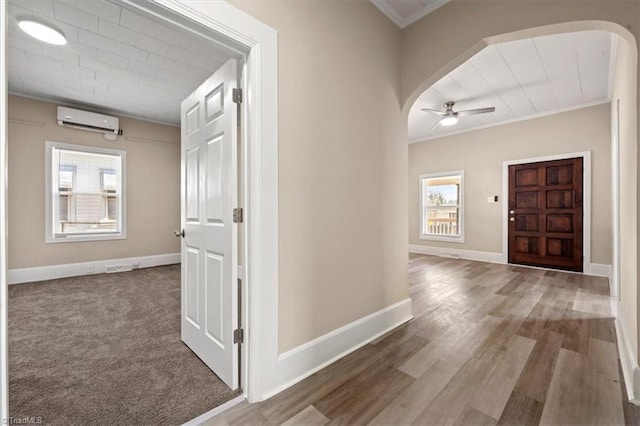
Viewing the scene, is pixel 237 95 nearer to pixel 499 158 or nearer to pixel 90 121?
pixel 90 121

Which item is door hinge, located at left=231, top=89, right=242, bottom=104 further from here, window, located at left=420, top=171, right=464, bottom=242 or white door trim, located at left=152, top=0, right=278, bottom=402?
→ window, located at left=420, top=171, right=464, bottom=242

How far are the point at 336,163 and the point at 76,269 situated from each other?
507cm

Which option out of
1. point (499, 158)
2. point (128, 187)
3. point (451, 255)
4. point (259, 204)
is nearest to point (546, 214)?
point (499, 158)

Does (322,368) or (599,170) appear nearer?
(322,368)

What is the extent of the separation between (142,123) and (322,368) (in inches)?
218

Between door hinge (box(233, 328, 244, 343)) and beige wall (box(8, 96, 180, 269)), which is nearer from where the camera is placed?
door hinge (box(233, 328, 244, 343))

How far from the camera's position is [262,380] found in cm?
155

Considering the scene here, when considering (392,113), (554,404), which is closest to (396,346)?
(554,404)

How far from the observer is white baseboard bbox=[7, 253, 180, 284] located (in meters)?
3.98

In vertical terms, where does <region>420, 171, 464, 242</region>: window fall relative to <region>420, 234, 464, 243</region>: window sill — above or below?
above

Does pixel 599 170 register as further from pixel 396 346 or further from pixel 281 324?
pixel 281 324

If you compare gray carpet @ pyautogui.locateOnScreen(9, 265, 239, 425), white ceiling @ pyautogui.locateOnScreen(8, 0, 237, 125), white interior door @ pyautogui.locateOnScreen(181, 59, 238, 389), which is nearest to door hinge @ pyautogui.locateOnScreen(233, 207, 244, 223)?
white interior door @ pyautogui.locateOnScreen(181, 59, 238, 389)

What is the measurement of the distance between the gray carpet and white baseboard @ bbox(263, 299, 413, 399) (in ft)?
1.09

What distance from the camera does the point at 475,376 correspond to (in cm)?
172
